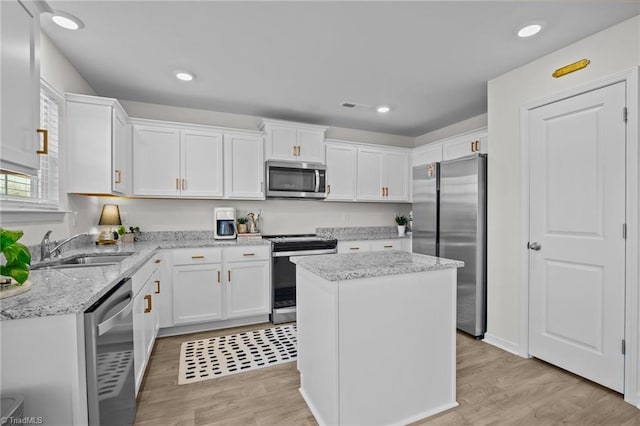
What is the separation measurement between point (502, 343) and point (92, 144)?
13.4 feet

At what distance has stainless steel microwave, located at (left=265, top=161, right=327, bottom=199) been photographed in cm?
377

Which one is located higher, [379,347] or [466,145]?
[466,145]

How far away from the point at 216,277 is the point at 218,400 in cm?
144

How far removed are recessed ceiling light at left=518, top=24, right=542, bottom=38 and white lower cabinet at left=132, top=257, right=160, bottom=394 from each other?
311cm

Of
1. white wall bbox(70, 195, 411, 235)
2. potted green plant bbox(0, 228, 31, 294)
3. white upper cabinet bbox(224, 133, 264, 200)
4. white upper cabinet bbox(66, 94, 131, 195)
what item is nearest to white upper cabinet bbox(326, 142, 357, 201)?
white wall bbox(70, 195, 411, 235)

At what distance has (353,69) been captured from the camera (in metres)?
2.75

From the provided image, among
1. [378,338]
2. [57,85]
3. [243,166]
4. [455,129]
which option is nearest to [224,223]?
[243,166]

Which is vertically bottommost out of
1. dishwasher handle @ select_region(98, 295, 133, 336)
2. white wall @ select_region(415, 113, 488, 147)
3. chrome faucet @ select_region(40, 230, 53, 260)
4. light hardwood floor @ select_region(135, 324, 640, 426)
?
light hardwood floor @ select_region(135, 324, 640, 426)

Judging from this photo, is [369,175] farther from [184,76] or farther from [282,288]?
[184,76]

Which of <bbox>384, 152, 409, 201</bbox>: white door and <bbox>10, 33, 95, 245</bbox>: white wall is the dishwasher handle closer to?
<bbox>10, 33, 95, 245</bbox>: white wall

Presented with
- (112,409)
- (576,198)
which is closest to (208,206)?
(112,409)

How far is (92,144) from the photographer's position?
265cm

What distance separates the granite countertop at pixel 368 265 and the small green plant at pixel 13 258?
50.6 inches

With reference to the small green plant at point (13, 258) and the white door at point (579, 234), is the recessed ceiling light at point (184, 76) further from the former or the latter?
the white door at point (579, 234)
